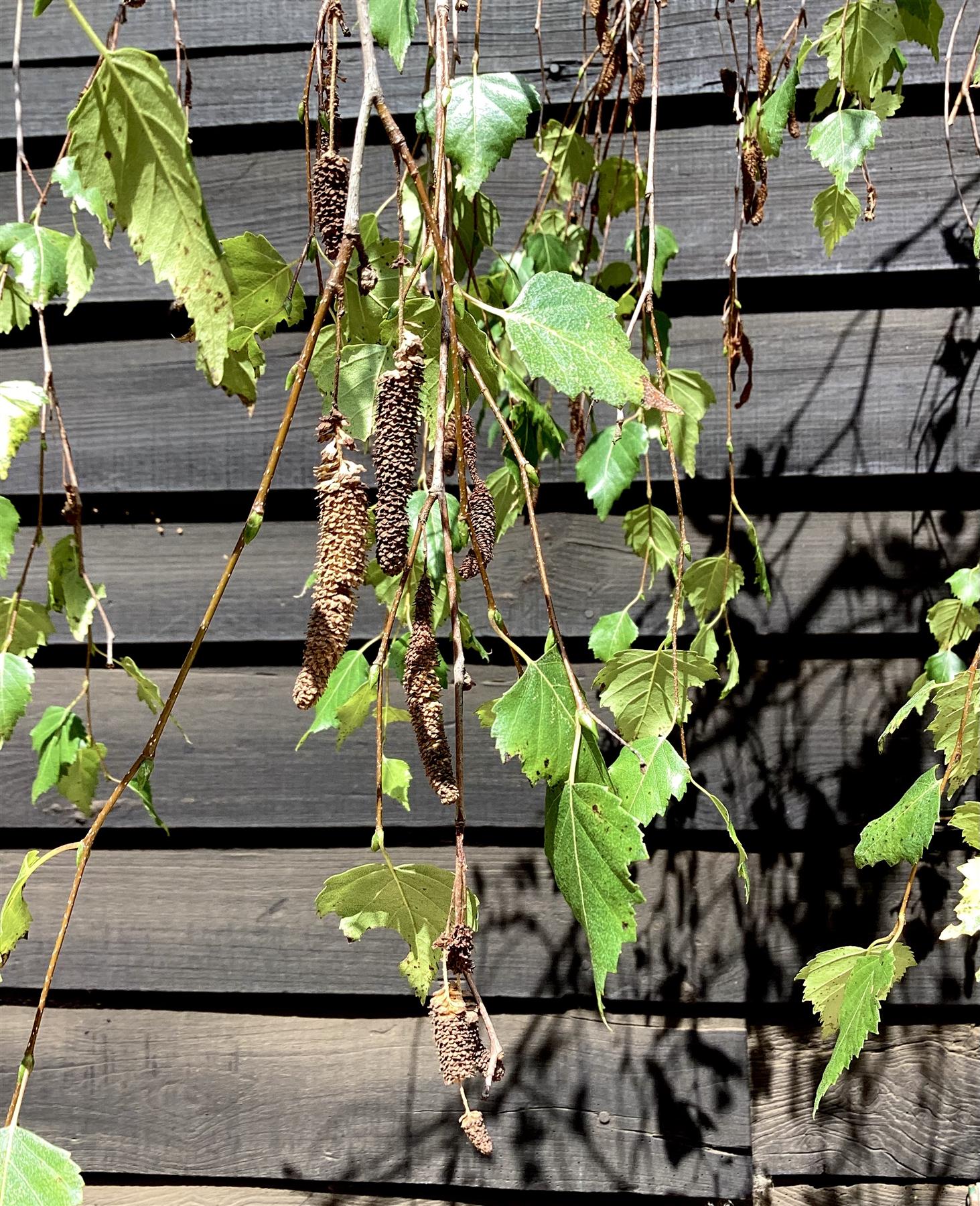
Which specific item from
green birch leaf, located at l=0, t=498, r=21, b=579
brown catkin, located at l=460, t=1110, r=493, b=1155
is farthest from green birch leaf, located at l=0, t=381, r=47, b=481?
brown catkin, located at l=460, t=1110, r=493, b=1155

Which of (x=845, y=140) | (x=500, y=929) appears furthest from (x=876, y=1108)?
(x=845, y=140)

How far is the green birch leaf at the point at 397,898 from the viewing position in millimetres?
513

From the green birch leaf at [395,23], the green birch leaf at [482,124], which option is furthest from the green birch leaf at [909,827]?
the green birch leaf at [395,23]

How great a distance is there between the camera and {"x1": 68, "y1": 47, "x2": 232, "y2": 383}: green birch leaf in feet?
1.13

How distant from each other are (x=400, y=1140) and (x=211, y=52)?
4.56 ft

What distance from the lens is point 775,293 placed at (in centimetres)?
116

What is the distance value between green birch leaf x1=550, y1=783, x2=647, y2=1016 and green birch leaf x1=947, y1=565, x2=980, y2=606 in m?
0.69

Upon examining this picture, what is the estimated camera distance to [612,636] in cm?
92

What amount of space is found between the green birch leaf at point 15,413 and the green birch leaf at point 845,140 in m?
0.59

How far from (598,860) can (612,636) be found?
0.48 metres

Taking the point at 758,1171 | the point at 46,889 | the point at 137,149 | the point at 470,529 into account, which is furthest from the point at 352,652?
the point at 758,1171

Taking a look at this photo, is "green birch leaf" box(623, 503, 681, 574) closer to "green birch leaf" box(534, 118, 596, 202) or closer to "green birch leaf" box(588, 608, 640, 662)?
"green birch leaf" box(588, 608, 640, 662)

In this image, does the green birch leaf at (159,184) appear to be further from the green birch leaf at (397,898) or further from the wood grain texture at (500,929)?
the wood grain texture at (500,929)

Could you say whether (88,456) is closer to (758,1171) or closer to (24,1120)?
(24,1120)
